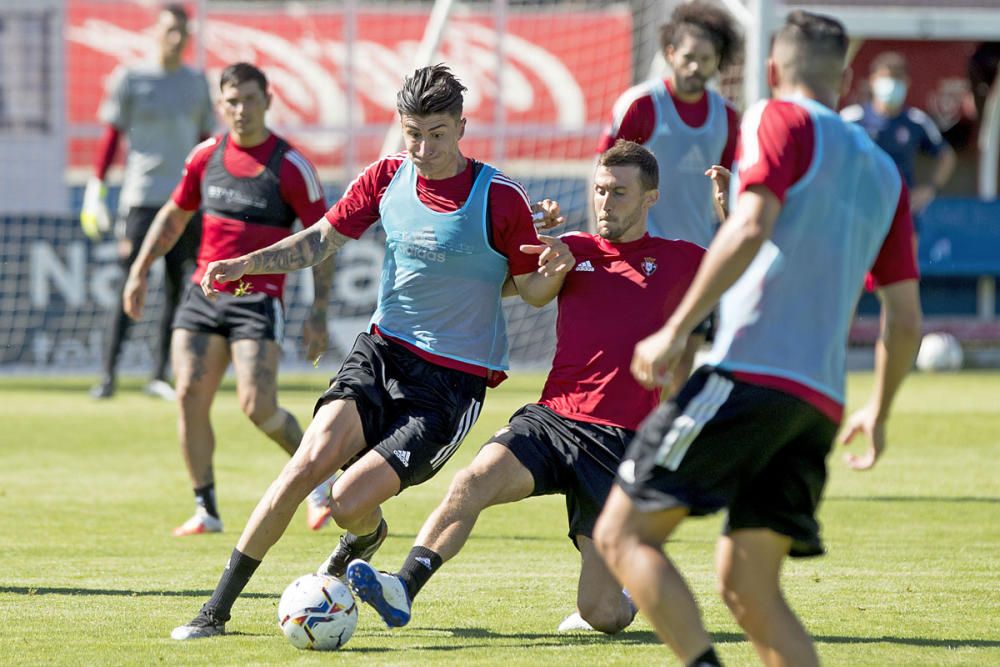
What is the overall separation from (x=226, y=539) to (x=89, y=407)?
6.09 m

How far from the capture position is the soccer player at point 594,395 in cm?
593

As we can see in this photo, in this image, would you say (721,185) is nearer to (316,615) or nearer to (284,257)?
(284,257)

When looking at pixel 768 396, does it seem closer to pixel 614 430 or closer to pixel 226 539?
pixel 614 430

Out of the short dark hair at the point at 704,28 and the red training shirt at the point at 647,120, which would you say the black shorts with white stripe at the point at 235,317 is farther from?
the short dark hair at the point at 704,28

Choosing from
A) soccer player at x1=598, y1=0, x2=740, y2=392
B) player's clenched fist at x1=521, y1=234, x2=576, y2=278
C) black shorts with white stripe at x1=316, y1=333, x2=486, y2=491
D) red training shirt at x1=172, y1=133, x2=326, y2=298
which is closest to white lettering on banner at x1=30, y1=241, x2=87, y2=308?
red training shirt at x1=172, y1=133, x2=326, y2=298

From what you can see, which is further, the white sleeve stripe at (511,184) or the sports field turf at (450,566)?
the white sleeve stripe at (511,184)

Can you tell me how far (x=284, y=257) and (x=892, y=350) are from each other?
2538 millimetres

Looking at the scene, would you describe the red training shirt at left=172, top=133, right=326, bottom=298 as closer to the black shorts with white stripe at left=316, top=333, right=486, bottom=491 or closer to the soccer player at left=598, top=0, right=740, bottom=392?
the soccer player at left=598, top=0, right=740, bottom=392

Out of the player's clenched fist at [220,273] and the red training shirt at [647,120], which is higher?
the red training shirt at [647,120]

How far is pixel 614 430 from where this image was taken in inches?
241

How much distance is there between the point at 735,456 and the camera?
4.48 m

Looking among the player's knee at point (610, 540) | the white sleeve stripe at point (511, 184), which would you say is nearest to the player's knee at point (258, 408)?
the white sleeve stripe at point (511, 184)

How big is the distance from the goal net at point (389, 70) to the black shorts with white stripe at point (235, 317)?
335 inches

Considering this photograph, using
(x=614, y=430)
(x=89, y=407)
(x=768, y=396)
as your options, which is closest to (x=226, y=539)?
(x=614, y=430)
